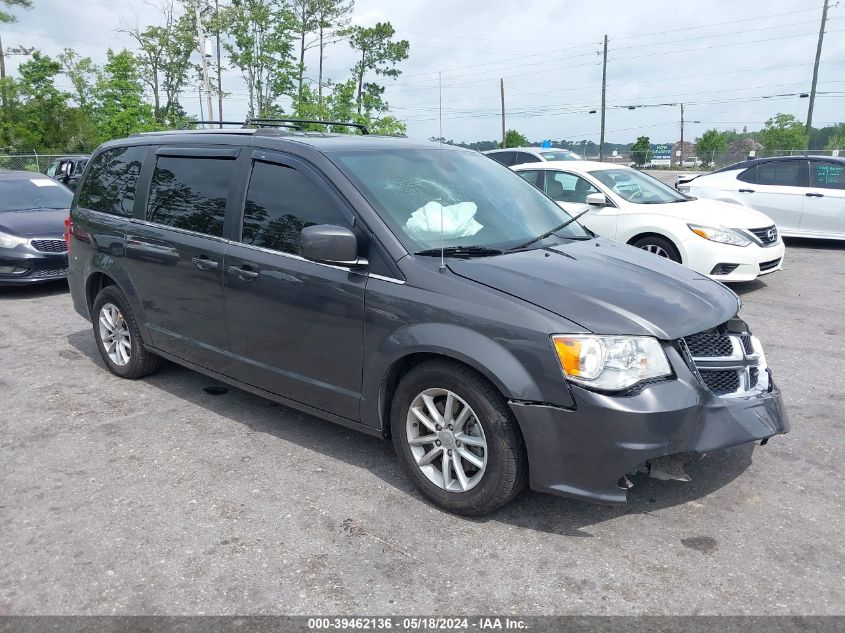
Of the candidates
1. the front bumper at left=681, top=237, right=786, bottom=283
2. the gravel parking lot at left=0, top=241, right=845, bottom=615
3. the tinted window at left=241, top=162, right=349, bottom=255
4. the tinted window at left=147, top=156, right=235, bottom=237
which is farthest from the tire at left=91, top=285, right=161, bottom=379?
the front bumper at left=681, top=237, right=786, bottom=283

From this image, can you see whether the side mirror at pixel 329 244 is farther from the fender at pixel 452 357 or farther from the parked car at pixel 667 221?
the parked car at pixel 667 221

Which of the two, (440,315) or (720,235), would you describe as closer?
(440,315)

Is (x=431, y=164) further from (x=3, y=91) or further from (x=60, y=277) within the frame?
(x=3, y=91)

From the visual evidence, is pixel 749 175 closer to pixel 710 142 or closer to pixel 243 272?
pixel 243 272

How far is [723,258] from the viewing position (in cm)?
816

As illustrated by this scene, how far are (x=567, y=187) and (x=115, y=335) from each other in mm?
6066

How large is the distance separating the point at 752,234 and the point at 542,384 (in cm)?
644

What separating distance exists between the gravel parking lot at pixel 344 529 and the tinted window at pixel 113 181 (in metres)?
1.57

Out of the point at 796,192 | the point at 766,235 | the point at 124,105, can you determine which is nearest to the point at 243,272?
the point at 766,235

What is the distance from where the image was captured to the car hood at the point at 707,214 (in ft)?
27.8

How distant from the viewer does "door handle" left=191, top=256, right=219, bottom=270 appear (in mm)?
4480

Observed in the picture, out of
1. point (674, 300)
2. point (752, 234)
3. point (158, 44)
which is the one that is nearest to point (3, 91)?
point (158, 44)

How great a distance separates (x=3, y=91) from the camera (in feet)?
131

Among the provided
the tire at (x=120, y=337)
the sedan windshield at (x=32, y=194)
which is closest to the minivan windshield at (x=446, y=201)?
the tire at (x=120, y=337)
